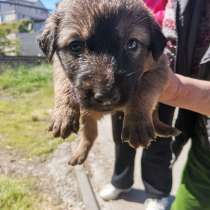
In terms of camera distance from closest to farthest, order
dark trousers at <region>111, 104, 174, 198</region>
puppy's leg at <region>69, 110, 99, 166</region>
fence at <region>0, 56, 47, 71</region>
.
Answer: puppy's leg at <region>69, 110, 99, 166</region>
dark trousers at <region>111, 104, 174, 198</region>
fence at <region>0, 56, 47, 71</region>

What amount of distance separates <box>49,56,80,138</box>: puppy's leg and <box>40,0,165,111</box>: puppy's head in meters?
0.13

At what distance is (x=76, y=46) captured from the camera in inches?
69.4

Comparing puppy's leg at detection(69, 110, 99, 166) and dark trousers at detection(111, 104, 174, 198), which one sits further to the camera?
dark trousers at detection(111, 104, 174, 198)

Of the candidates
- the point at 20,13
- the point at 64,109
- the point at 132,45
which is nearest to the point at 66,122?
the point at 64,109

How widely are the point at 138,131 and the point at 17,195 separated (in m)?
2.40

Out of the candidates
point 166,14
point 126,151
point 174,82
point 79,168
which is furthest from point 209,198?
point 79,168

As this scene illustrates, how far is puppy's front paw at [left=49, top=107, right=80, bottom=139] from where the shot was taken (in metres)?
1.90

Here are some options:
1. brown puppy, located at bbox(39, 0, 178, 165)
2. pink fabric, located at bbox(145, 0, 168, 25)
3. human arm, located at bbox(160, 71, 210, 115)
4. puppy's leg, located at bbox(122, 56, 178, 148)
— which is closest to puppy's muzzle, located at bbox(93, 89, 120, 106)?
brown puppy, located at bbox(39, 0, 178, 165)

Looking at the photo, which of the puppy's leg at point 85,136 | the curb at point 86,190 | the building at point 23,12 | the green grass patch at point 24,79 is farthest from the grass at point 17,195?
the building at point 23,12

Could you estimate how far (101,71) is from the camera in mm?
1618

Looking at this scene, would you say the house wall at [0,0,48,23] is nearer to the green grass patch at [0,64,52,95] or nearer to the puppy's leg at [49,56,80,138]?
the green grass patch at [0,64,52,95]

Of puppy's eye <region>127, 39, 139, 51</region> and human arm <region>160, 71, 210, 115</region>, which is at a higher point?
puppy's eye <region>127, 39, 139, 51</region>

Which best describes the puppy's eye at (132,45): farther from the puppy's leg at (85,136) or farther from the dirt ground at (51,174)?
the dirt ground at (51,174)

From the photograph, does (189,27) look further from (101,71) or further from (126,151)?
(126,151)
